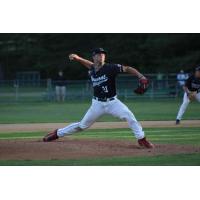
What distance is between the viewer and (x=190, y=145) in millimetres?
12609

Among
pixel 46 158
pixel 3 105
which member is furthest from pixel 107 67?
pixel 3 105

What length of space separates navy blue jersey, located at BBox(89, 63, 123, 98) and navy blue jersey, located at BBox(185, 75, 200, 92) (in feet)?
19.4

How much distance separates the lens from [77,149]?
39.4 feet

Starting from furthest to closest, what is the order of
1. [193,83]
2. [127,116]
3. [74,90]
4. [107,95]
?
1. [74,90]
2. [193,83]
3. [107,95]
4. [127,116]

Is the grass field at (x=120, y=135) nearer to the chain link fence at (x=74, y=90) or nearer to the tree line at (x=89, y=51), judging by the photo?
the chain link fence at (x=74, y=90)

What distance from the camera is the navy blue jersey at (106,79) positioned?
1192 centimetres

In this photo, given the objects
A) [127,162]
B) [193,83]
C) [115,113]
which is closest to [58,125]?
[193,83]

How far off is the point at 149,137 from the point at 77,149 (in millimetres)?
2943

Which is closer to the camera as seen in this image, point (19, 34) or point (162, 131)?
point (162, 131)

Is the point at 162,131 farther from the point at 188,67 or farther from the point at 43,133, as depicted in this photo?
the point at 188,67

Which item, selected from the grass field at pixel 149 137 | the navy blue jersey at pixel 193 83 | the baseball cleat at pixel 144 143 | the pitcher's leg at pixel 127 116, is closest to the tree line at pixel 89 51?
the navy blue jersey at pixel 193 83

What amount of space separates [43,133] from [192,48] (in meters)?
27.4

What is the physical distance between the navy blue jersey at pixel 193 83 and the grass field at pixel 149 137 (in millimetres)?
1701

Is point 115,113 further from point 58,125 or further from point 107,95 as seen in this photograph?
point 58,125
